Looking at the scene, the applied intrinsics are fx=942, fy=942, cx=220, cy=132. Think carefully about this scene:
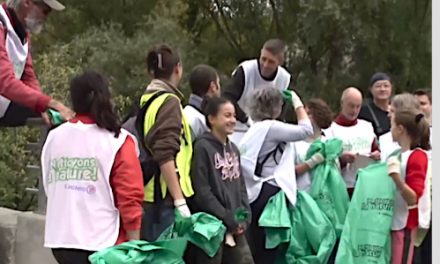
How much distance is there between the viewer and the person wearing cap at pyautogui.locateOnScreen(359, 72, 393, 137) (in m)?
7.46

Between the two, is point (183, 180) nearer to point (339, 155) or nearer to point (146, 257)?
point (146, 257)

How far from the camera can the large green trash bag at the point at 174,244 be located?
4672 mm

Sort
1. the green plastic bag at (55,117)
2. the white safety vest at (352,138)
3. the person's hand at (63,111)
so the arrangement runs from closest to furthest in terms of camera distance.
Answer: the person's hand at (63,111) → the green plastic bag at (55,117) → the white safety vest at (352,138)

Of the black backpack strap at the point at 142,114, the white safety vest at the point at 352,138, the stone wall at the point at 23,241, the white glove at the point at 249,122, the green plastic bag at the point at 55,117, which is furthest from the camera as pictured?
the white safety vest at the point at 352,138

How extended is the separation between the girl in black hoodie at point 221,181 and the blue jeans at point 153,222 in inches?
7.1

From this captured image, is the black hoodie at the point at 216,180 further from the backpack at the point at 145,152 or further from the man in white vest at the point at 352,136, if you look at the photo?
the man in white vest at the point at 352,136

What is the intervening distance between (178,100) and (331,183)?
163 cm

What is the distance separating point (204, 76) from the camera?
6.20 m

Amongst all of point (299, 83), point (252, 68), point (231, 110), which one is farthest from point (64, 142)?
point (299, 83)

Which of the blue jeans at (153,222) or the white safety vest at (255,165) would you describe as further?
the white safety vest at (255,165)

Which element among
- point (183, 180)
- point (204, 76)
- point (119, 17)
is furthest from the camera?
point (119, 17)

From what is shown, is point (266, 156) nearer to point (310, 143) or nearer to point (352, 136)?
point (310, 143)

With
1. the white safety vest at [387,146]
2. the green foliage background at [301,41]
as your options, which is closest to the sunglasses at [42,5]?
the white safety vest at [387,146]

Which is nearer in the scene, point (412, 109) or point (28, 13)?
point (28, 13)
